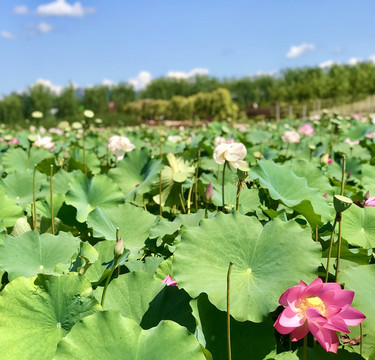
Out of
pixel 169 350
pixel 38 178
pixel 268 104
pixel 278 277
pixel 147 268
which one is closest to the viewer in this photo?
pixel 169 350

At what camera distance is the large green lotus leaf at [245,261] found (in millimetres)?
681

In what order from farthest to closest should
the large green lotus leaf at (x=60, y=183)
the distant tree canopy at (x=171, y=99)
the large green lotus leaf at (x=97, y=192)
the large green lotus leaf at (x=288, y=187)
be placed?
the distant tree canopy at (x=171, y=99)
the large green lotus leaf at (x=60, y=183)
the large green lotus leaf at (x=97, y=192)
the large green lotus leaf at (x=288, y=187)

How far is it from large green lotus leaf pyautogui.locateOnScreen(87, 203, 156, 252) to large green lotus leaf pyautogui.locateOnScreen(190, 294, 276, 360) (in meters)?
0.39

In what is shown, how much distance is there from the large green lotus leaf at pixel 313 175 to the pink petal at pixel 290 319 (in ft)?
2.85

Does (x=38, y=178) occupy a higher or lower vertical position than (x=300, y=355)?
higher

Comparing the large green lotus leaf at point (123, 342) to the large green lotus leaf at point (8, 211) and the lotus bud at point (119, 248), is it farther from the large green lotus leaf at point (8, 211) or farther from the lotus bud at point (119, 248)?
the large green lotus leaf at point (8, 211)

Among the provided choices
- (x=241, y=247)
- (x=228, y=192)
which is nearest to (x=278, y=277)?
(x=241, y=247)

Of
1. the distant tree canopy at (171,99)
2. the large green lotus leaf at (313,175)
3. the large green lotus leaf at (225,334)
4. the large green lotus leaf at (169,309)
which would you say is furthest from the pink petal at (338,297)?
the distant tree canopy at (171,99)

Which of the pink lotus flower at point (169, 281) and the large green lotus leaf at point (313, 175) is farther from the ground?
the large green lotus leaf at point (313, 175)

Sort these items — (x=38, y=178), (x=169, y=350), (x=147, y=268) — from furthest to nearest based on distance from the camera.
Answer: (x=38, y=178)
(x=147, y=268)
(x=169, y=350)

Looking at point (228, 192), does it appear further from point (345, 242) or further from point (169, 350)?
point (169, 350)

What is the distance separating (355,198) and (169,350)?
1012mm

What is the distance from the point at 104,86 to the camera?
1363 inches

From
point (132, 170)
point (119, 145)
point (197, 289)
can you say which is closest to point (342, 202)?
point (197, 289)
